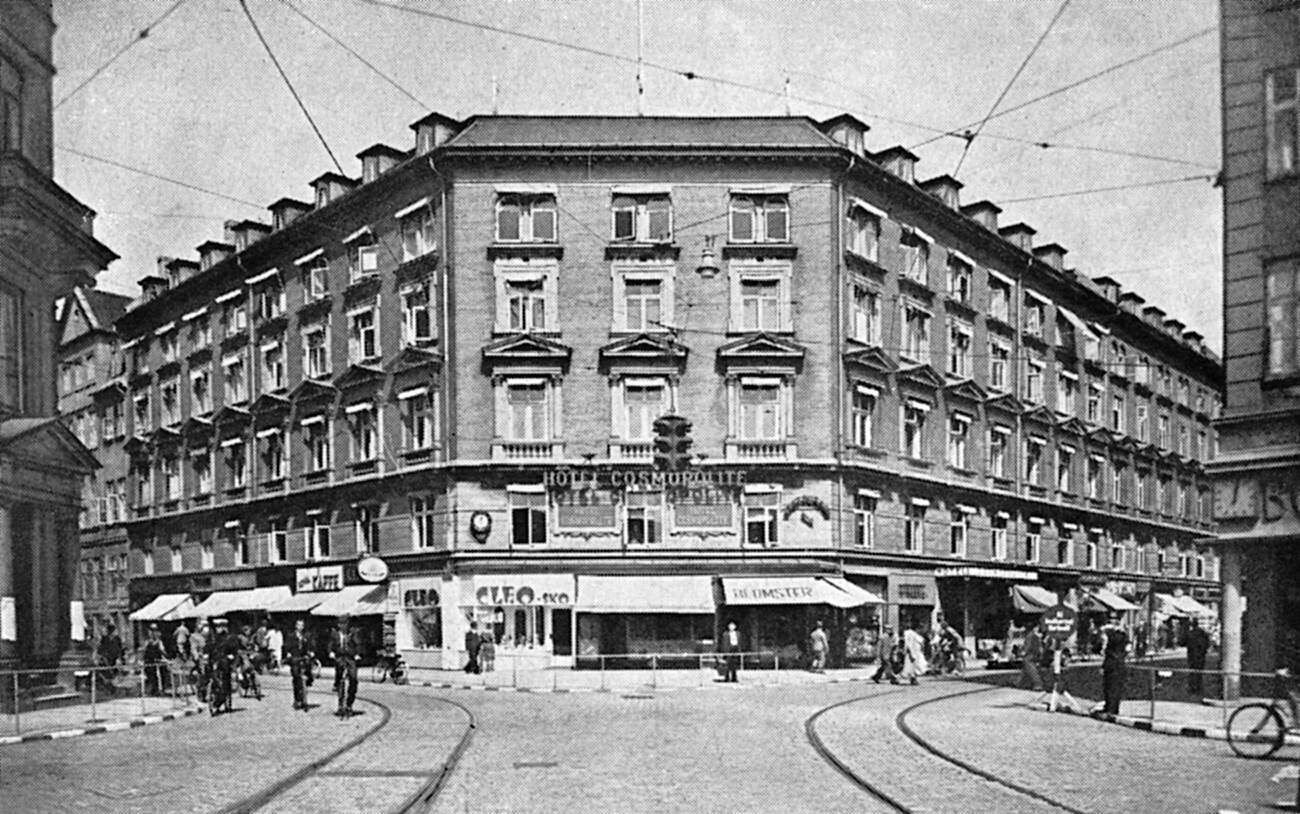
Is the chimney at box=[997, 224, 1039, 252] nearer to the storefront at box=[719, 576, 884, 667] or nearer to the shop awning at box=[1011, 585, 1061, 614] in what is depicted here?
the shop awning at box=[1011, 585, 1061, 614]

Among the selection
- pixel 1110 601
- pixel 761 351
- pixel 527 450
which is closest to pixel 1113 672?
pixel 761 351

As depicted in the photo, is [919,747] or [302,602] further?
[302,602]

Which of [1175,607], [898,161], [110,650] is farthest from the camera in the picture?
[1175,607]

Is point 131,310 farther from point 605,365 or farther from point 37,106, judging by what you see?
point 37,106

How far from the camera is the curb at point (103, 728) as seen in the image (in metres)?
18.0

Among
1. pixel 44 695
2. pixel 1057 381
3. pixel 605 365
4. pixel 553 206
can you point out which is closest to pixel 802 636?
pixel 605 365

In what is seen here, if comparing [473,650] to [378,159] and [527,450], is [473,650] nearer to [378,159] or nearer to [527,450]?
[527,450]

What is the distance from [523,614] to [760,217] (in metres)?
14.4

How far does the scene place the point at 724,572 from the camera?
128 feet

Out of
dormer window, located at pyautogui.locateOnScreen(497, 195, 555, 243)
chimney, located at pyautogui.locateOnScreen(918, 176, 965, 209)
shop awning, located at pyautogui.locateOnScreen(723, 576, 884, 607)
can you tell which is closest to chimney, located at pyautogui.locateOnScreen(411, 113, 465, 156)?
dormer window, located at pyautogui.locateOnScreen(497, 195, 555, 243)

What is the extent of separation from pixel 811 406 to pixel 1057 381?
17.3 metres

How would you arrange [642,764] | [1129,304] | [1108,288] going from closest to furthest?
[642,764] → [1129,304] → [1108,288]

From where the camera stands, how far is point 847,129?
4112cm

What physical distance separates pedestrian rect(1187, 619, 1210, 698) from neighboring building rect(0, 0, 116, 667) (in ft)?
64.9
